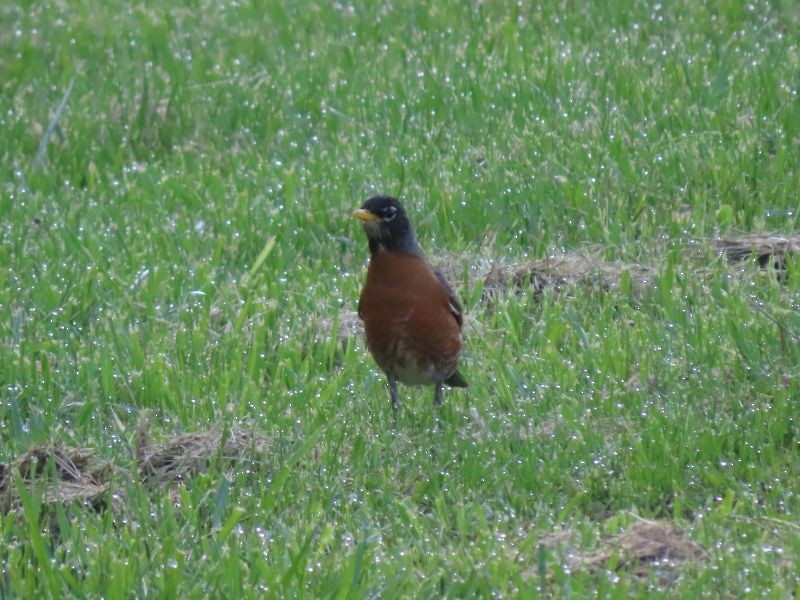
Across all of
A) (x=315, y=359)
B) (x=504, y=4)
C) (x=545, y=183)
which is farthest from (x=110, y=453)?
(x=504, y=4)

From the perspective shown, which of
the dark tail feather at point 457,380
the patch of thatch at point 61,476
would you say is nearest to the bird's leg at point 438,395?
the dark tail feather at point 457,380

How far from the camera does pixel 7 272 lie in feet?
23.8

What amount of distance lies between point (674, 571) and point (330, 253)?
3.63 meters

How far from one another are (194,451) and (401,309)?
1.04 meters

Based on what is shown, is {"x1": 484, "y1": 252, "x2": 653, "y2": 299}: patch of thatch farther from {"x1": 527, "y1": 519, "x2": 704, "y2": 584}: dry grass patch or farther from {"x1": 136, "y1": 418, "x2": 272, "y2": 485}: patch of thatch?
{"x1": 527, "y1": 519, "x2": 704, "y2": 584}: dry grass patch

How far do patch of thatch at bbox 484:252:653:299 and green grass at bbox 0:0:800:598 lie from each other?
99mm

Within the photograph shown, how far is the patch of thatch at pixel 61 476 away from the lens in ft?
16.4

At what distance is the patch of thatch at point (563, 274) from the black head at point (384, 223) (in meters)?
1.05

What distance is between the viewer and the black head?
→ 584 centimetres

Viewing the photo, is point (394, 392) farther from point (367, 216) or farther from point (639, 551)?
point (639, 551)

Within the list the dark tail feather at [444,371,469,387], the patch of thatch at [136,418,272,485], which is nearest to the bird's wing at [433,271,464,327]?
the dark tail feather at [444,371,469,387]

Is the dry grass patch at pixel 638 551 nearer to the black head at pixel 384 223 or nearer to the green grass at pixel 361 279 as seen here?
the green grass at pixel 361 279

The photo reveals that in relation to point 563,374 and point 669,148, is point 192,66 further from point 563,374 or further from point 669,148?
point 563,374

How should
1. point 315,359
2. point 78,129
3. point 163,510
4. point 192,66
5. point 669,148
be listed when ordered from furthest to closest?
point 192,66
point 78,129
point 669,148
point 315,359
point 163,510
